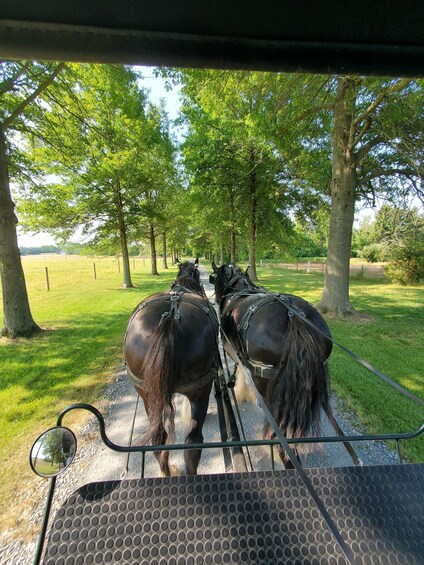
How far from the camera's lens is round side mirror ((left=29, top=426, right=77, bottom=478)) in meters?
1.22

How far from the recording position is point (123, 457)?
9.71 feet

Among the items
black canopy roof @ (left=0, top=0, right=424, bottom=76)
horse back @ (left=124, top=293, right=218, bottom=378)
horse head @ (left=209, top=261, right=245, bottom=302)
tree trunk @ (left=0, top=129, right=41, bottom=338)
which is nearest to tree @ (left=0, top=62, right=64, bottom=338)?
tree trunk @ (left=0, top=129, right=41, bottom=338)

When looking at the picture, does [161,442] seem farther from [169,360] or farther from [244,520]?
[244,520]

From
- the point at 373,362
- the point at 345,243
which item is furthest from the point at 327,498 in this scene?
the point at 345,243

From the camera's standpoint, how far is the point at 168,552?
1.15 meters

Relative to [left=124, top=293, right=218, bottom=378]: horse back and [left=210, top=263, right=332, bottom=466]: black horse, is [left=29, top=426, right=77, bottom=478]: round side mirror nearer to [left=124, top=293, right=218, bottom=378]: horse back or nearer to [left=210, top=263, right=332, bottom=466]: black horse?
[left=124, top=293, right=218, bottom=378]: horse back

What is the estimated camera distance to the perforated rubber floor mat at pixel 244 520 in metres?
1.13

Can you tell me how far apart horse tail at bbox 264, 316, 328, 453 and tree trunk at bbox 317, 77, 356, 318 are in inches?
257

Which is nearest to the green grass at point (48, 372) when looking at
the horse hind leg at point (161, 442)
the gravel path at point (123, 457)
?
the gravel path at point (123, 457)

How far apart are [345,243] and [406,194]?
4.31 metres

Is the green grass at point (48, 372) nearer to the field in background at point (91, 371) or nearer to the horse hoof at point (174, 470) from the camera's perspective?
the field in background at point (91, 371)

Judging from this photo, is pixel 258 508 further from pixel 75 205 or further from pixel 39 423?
pixel 75 205

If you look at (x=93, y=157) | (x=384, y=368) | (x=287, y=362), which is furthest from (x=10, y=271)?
(x=384, y=368)

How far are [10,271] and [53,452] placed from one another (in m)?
7.22
